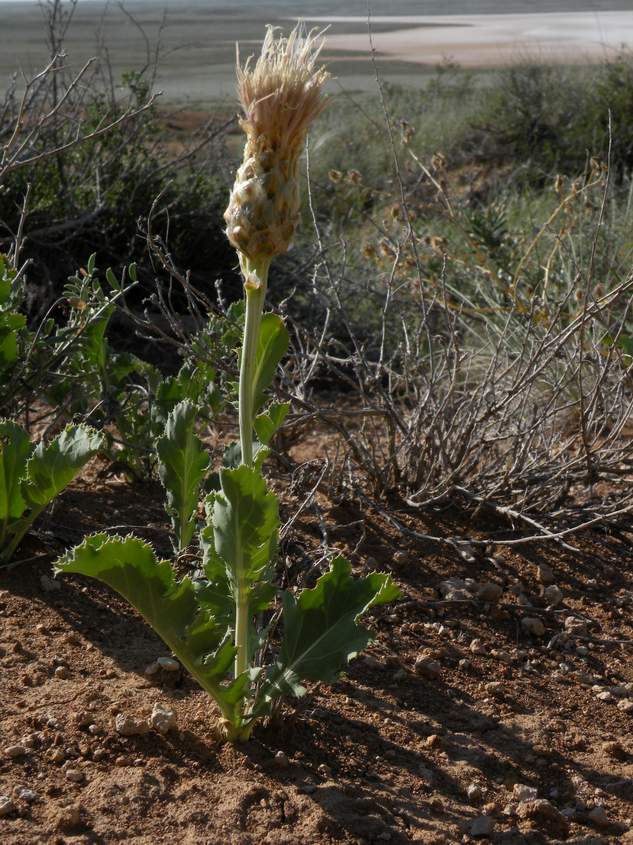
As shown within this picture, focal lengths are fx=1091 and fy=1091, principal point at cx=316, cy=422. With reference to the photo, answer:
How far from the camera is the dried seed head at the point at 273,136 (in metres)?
1.84

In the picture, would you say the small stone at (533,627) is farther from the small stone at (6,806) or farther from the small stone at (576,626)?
the small stone at (6,806)

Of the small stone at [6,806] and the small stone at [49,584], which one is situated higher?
the small stone at [49,584]

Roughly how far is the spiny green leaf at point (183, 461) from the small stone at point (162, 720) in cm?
39

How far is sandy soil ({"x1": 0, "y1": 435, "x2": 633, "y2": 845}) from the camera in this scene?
6.99 ft

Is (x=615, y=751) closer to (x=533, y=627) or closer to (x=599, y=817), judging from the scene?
(x=599, y=817)

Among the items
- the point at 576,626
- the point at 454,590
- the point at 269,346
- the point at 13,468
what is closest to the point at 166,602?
the point at 269,346

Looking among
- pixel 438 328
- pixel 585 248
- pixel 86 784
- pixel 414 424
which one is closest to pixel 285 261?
pixel 438 328

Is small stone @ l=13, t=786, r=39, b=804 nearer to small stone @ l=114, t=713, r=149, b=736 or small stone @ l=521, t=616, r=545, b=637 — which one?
small stone @ l=114, t=713, r=149, b=736

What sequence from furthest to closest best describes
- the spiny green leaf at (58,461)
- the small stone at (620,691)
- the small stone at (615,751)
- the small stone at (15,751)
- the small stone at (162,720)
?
the small stone at (620,691) < the spiny green leaf at (58,461) < the small stone at (615,751) < the small stone at (162,720) < the small stone at (15,751)

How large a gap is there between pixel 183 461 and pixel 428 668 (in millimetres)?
836

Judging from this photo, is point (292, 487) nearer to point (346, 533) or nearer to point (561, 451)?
point (346, 533)

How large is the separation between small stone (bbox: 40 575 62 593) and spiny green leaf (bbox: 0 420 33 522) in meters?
0.19

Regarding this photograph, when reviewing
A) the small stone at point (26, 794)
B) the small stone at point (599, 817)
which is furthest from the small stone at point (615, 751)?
the small stone at point (26, 794)

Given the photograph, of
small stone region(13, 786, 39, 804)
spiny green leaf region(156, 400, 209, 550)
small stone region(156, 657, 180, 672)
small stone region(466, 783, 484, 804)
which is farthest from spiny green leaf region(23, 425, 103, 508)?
small stone region(466, 783, 484, 804)
